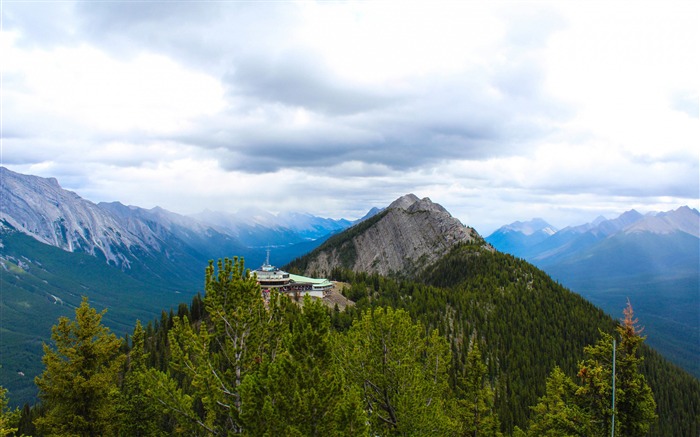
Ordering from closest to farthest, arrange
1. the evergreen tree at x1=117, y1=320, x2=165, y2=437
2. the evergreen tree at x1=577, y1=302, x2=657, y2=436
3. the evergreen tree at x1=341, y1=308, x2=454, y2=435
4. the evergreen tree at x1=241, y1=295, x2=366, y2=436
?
1. the evergreen tree at x1=241, y1=295, x2=366, y2=436
2. the evergreen tree at x1=577, y1=302, x2=657, y2=436
3. the evergreen tree at x1=341, y1=308, x2=454, y2=435
4. the evergreen tree at x1=117, y1=320, x2=165, y2=437

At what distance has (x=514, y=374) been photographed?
107750 millimetres

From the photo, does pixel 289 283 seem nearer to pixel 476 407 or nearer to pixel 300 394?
pixel 476 407

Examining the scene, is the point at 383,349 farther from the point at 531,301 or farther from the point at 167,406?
the point at 531,301

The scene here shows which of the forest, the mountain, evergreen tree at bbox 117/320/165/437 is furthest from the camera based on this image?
the mountain

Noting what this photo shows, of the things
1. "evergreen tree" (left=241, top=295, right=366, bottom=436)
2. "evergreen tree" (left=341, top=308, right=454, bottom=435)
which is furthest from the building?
"evergreen tree" (left=241, top=295, right=366, bottom=436)

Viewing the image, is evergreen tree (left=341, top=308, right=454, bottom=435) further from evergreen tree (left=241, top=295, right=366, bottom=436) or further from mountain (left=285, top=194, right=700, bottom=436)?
mountain (left=285, top=194, right=700, bottom=436)

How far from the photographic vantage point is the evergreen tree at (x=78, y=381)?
29.2 metres

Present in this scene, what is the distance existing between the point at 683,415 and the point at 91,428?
150m

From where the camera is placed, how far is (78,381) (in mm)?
28984

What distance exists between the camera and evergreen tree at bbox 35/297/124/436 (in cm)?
2925

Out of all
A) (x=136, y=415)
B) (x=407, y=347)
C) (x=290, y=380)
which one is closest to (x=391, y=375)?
(x=407, y=347)

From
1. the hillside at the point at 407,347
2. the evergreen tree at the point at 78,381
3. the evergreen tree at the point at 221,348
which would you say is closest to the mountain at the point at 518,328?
the hillside at the point at 407,347

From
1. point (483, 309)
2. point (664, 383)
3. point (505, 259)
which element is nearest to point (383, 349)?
point (483, 309)

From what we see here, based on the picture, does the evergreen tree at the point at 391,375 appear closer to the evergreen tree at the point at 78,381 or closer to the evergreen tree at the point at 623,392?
the evergreen tree at the point at 623,392
